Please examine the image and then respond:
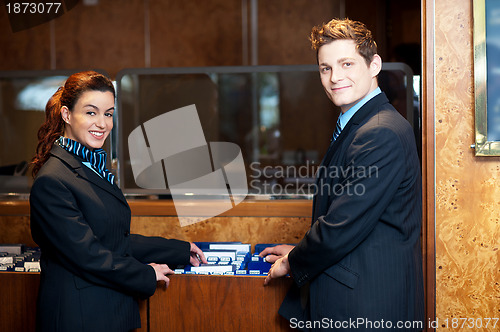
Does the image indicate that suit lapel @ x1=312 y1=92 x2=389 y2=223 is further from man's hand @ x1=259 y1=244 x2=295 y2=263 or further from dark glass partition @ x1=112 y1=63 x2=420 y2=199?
dark glass partition @ x1=112 y1=63 x2=420 y2=199

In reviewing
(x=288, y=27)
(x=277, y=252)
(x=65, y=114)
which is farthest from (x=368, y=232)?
(x=288, y=27)

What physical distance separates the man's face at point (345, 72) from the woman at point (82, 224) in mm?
757

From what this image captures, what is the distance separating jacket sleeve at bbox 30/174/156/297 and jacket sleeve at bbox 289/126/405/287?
673 mm

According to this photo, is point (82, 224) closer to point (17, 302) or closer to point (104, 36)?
point (17, 302)

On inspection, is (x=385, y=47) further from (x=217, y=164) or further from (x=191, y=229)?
(x=191, y=229)

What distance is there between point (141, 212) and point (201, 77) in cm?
320

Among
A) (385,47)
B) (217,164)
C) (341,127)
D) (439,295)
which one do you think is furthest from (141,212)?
(385,47)

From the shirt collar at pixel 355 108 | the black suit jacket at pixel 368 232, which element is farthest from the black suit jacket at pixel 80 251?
the shirt collar at pixel 355 108

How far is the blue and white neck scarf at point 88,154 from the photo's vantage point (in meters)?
1.62

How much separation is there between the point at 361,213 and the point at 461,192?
67 cm

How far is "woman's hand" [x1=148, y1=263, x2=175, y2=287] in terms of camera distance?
1793 millimetres

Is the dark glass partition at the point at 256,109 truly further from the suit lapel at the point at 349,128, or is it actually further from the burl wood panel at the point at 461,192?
the suit lapel at the point at 349,128

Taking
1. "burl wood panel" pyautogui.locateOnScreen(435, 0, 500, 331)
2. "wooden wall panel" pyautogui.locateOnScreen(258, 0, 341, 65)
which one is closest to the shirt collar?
"burl wood panel" pyautogui.locateOnScreen(435, 0, 500, 331)

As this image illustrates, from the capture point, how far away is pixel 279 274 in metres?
1.70
